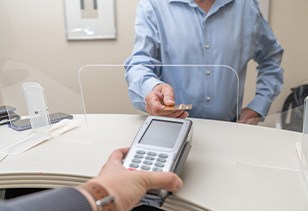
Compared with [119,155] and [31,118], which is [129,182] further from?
[31,118]

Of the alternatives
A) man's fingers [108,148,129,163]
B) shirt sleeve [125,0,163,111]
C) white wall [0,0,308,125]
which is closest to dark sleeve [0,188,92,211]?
man's fingers [108,148,129,163]

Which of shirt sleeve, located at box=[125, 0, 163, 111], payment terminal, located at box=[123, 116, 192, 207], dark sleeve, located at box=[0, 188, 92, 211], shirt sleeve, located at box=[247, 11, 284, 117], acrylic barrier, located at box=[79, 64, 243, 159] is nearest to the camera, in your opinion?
dark sleeve, located at box=[0, 188, 92, 211]

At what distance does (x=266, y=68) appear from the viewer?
3.92 feet

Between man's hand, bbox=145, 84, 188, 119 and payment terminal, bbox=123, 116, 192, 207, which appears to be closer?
payment terminal, bbox=123, 116, 192, 207

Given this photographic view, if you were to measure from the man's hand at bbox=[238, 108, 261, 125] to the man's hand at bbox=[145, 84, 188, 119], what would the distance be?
0.27 metres

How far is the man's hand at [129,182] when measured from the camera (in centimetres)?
47

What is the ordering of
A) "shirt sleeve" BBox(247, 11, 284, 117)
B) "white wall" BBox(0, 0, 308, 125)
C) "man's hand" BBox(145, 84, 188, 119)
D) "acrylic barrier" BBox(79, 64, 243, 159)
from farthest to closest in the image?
"white wall" BBox(0, 0, 308, 125)
"shirt sleeve" BBox(247, 11, 284, 117)
"acrylic barrier" BBox(79, 64, 243, 159)
"man's hand" BBox(145, 84, 188, 119)

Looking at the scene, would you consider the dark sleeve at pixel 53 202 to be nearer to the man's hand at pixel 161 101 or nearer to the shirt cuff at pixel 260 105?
the man's hand at pixel 161 101

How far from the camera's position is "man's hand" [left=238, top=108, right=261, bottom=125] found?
1014 mm

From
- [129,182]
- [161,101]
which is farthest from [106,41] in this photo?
[129,182]

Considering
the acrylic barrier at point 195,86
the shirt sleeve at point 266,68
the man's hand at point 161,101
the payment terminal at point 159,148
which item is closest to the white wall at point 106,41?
the shirt sleeve at point 266,68

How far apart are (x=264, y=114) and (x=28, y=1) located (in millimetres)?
1821

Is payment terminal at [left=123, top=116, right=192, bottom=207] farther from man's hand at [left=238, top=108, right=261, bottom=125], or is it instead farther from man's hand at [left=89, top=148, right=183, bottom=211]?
man's hand at [left=238, top=108, right=261, bottom=125]

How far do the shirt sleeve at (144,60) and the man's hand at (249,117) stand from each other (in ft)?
0.98
